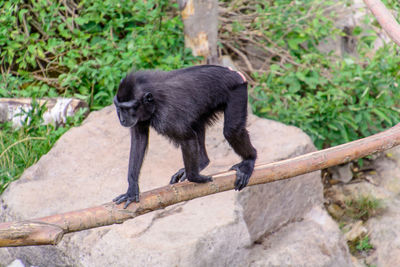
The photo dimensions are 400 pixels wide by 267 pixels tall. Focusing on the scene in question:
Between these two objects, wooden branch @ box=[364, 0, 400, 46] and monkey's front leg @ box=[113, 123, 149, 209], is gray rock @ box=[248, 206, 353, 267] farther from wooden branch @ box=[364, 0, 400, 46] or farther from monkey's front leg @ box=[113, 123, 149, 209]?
wooden branch @ box=[364, 0, 400, 46]

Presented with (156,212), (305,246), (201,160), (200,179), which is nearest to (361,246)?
(305,246)

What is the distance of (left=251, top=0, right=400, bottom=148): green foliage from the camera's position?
20.4 ft

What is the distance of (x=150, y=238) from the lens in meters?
4.19

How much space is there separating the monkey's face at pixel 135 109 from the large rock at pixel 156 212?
3.62 ft

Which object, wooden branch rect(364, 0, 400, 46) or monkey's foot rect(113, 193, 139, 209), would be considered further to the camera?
wooden branch rect(364, 0, 400, 46)

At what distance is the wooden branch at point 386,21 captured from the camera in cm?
399

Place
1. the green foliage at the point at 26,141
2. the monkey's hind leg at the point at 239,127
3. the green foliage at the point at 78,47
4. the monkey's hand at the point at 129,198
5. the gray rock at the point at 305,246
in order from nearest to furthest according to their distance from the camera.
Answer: the monkey's hand at the point at 129,198 → the monkey's hind leg at the point at 239,127 → the gray rock at the point at 305,246 → the green foliage at the point at 26,141 → the green foliage at the point at 78,47

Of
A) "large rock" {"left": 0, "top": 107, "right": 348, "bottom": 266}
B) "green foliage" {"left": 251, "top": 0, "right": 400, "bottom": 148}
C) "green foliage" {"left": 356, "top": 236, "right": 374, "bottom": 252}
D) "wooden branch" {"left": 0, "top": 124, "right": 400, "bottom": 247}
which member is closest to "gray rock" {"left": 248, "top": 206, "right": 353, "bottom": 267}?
"large rock" {"left": 0, "top": 107, "right": 348, "bottom": 266}

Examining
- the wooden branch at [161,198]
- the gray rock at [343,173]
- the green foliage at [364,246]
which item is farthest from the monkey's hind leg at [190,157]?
the gray rock at [343,173]

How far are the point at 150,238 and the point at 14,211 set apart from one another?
1.34 meters

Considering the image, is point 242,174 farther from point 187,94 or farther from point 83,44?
point 83,44

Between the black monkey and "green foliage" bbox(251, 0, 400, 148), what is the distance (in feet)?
7.72

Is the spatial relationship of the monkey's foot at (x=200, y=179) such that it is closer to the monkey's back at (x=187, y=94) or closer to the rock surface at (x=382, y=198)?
the monkey's back at (x=187, y=94)

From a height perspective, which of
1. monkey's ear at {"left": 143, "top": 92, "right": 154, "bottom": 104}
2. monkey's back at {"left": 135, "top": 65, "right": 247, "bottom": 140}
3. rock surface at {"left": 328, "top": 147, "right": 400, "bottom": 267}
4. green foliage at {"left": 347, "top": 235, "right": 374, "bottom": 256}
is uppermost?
monkey's ear at {"left": 143, "top": 92, "right": 154, "bottom": 104}
